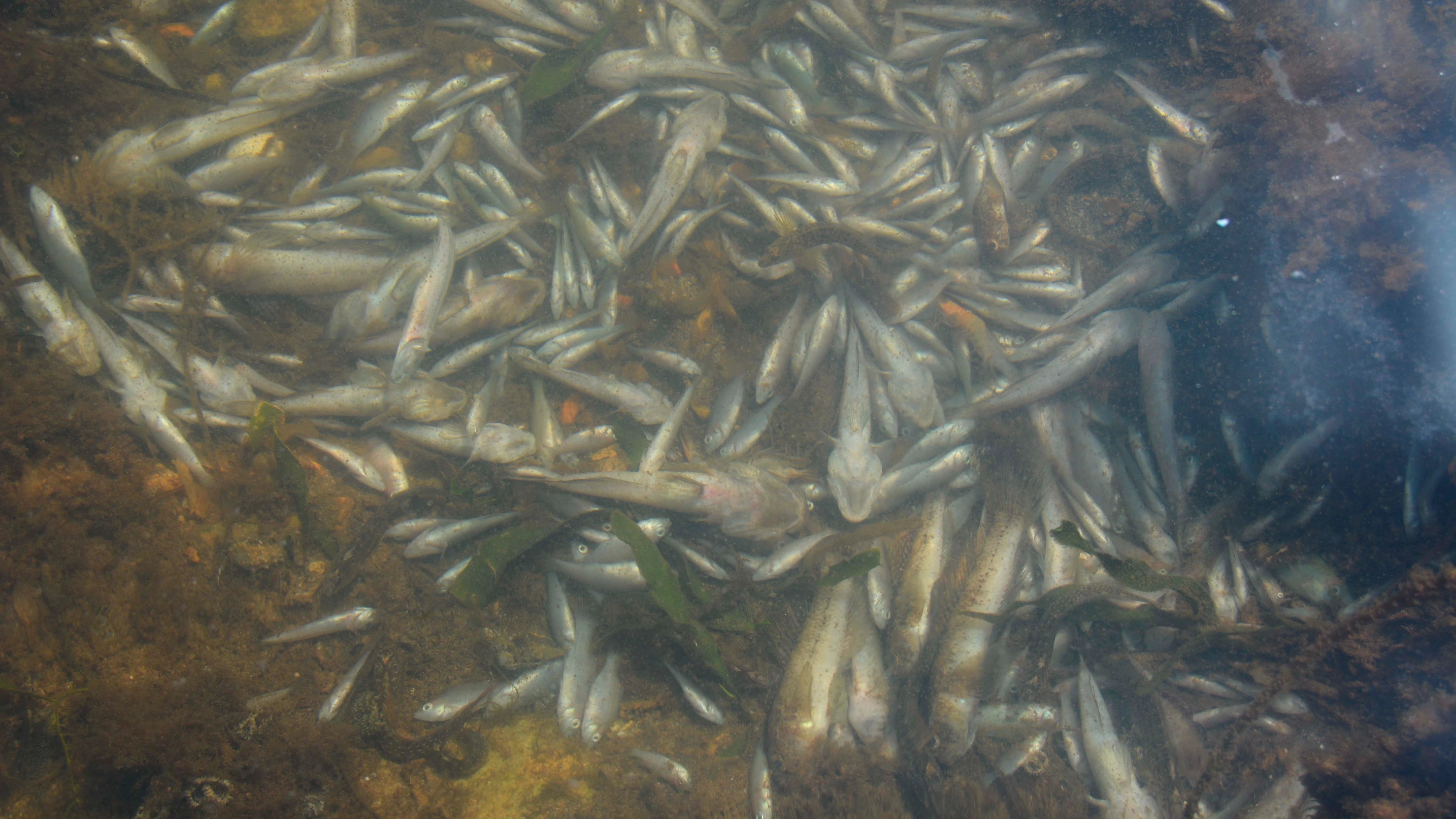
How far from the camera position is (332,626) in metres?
2.98

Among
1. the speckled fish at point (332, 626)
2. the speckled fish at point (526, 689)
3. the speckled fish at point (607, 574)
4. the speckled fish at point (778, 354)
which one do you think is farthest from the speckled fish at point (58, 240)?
the speckled fish at point (778, 354)

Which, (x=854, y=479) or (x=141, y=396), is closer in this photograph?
(x=141, y=396)

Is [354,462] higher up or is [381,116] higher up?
[381,116]

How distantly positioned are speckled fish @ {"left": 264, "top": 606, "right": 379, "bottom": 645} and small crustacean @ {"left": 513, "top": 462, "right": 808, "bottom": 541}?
1075mm

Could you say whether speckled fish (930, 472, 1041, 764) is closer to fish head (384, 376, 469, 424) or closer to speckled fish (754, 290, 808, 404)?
speckled fish (754, 290, 808, 404)

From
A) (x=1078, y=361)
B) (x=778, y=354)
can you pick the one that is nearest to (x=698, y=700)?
(x=778, y=354)

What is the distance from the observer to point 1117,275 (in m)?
3.88

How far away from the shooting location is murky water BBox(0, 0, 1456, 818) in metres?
2.82

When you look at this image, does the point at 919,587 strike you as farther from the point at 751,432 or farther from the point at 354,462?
the point at 354,462

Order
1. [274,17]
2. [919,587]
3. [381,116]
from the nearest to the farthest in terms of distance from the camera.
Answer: [919,587] < [381,116] < [274,17]

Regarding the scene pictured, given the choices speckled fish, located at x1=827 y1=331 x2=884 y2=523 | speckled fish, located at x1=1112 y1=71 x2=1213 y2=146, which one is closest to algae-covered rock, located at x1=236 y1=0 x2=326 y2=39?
speckled fish, located at x1=827 y1=331 x2=884 y2=523

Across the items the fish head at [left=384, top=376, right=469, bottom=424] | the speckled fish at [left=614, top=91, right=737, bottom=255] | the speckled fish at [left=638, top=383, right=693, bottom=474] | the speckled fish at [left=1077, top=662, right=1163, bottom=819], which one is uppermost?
the speckled fish at [left=614, top=91, right=737, bottom=255]

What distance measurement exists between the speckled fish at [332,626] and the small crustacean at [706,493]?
3.53 ft

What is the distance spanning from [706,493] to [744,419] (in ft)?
2.40
